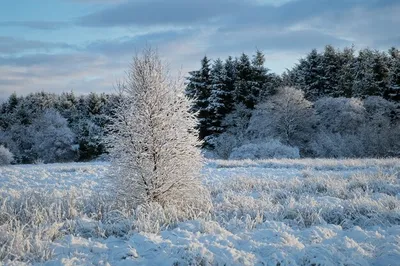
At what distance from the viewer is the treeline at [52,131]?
136 feet

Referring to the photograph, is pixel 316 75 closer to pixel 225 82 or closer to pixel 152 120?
pixel 225 82

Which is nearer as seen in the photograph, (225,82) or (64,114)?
(225,82)

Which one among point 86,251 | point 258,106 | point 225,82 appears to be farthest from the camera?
point 225,82

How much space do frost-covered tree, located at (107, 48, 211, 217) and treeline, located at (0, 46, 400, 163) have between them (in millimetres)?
21172

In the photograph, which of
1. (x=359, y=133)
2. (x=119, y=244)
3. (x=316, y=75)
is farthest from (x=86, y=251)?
(x=316, y=75)

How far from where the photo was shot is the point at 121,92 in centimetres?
733

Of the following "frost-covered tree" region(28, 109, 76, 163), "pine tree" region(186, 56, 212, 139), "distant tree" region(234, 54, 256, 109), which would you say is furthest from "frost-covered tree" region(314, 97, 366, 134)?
"frost-covered tree" region(28, 109, 76, 163)

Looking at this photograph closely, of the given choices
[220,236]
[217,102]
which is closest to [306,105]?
[217,102]

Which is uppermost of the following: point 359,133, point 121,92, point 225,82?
point 225,82

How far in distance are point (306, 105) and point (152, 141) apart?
31.7m

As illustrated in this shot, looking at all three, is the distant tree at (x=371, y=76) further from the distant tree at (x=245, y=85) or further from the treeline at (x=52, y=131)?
the treeline at (x=52, y=131)

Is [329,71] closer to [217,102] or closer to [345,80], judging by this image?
[345,80]

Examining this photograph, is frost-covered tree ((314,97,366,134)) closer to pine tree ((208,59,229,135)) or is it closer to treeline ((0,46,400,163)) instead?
treeline ((0,46,400,163))

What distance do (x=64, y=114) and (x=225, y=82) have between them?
23.5 metres
